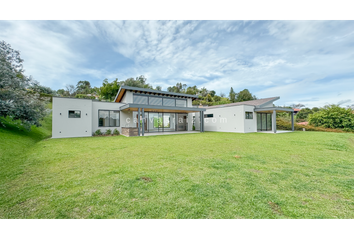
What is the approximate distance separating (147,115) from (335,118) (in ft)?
74.2

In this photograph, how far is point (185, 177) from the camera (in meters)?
3.43

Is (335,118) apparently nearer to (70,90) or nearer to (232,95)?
(232,95)

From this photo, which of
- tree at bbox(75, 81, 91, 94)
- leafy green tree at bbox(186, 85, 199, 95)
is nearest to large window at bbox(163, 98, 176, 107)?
leafy green tree at bbox(186, 85, 199, 95)

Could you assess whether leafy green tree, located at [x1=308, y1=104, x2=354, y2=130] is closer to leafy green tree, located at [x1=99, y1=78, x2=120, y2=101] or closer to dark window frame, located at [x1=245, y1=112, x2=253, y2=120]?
dark window frame, located at [x1=245, y1=112, x2=253, y2=120]

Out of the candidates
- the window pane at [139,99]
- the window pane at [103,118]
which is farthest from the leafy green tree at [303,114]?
the window pane at [103,118]

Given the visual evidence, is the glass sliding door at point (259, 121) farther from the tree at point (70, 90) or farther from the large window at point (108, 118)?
the tree at point (70, 90)

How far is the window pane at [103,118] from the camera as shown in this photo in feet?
45.0

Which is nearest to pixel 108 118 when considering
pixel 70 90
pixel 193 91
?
pixel 193 91

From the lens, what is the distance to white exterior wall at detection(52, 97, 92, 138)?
1168 centimetres

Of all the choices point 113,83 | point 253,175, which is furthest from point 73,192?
point 113,83

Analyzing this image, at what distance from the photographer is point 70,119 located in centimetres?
1214

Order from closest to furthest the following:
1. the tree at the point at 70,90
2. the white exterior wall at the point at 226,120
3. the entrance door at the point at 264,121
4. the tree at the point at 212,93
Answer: the white exterior wall at the point at 226,120
the entrance door at the point at 264,121
the tree at the point at 212,93
the tree at the point at 70,90
